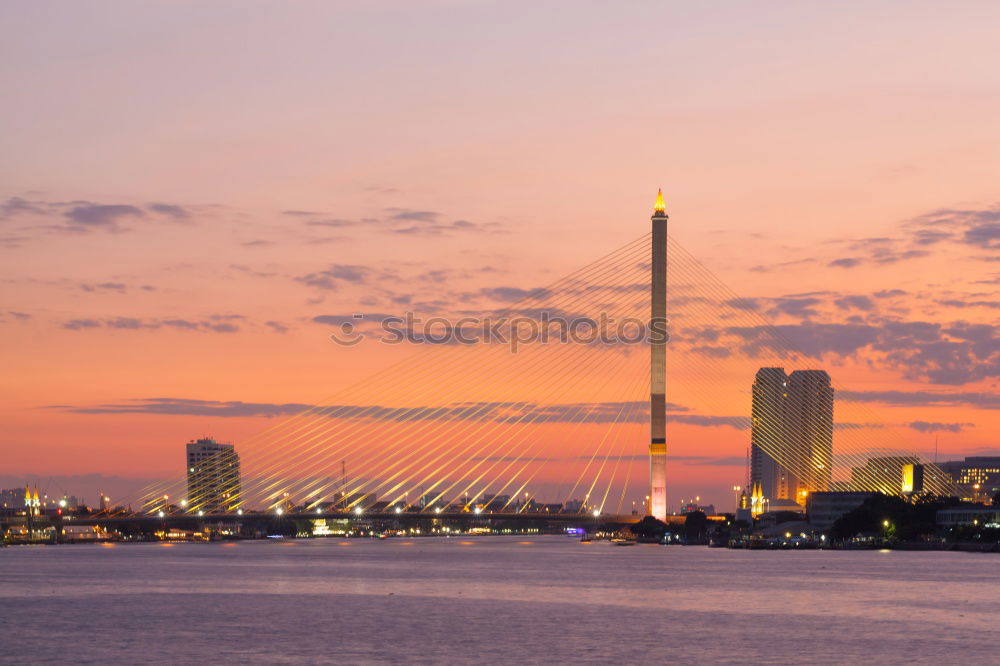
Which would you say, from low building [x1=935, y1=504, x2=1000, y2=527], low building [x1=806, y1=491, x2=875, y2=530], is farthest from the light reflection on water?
low building [x1=806, y1=491, x2=875, y2=530]

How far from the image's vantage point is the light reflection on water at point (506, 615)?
136 ft

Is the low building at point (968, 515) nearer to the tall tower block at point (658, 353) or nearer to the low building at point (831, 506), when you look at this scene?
the low building at point (831, 506)

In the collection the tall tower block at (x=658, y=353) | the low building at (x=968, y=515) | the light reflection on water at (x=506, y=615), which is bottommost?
the light reflection on water at (x=506, y=615)

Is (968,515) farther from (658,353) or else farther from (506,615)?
(506,615)

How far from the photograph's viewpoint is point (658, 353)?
10869 cm

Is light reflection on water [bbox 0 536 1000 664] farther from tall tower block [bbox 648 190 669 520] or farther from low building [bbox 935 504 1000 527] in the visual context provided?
Answer: low building [bbox 935 504 1000 527]

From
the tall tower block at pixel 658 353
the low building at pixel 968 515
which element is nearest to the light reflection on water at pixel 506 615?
the tall tower block at pixel 658 353

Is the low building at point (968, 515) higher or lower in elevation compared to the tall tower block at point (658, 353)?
lower

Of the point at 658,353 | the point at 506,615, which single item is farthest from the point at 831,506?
the point at 506,615

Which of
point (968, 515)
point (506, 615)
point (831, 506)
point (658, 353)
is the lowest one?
point (506, 615)

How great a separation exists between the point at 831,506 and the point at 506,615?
409 ft

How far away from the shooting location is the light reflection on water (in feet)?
136

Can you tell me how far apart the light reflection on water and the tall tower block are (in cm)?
2039

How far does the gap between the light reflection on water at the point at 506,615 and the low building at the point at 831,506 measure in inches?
3030
